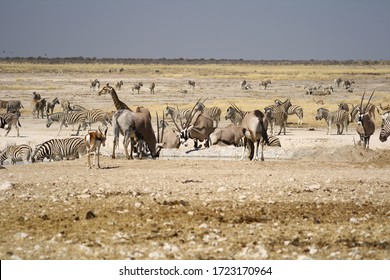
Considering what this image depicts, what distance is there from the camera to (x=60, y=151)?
1485cm

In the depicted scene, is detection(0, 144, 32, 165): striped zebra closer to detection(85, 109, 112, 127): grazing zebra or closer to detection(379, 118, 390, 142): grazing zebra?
detection(85, 109, 112, 127): grazing zebra

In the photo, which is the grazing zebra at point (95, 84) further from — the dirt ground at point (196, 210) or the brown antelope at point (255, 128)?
the dirt ground at point (196, 210)

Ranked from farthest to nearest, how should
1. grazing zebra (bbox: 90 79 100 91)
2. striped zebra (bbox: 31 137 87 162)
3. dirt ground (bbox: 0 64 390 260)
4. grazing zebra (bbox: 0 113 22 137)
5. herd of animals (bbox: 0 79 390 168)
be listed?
1. grazing zebra (bbox: 90 79 100 91)
2. grazing zebra (bbox: 0 113 22 137)
3. striped zebra (bbox: 31 137 87 162)
4. herd of animals (bbox: 0 79 390 168)
5. dirt ground (bbox: 0 64 390 260)

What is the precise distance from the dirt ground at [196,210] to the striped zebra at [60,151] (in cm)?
246

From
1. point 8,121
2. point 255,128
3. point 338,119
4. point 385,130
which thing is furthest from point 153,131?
point 338,119

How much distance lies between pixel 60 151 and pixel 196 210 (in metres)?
8.11

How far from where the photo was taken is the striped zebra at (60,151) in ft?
48.5

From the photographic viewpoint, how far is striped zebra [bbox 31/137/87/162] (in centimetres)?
1478

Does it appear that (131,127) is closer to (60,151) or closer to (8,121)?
(60,151)

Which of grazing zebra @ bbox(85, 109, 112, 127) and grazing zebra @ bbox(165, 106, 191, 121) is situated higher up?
grazing zebra @ bbox(85, 109, 112, 127)

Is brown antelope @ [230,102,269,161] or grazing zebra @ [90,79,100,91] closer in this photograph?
brown antelope @ [230,102,269,161]

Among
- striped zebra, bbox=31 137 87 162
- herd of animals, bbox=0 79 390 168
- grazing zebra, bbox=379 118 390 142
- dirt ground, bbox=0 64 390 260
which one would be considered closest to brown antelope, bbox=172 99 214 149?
herd of animals, bbox=0 79 390 168

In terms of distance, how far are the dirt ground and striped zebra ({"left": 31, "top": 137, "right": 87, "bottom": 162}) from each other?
97.0 inches
